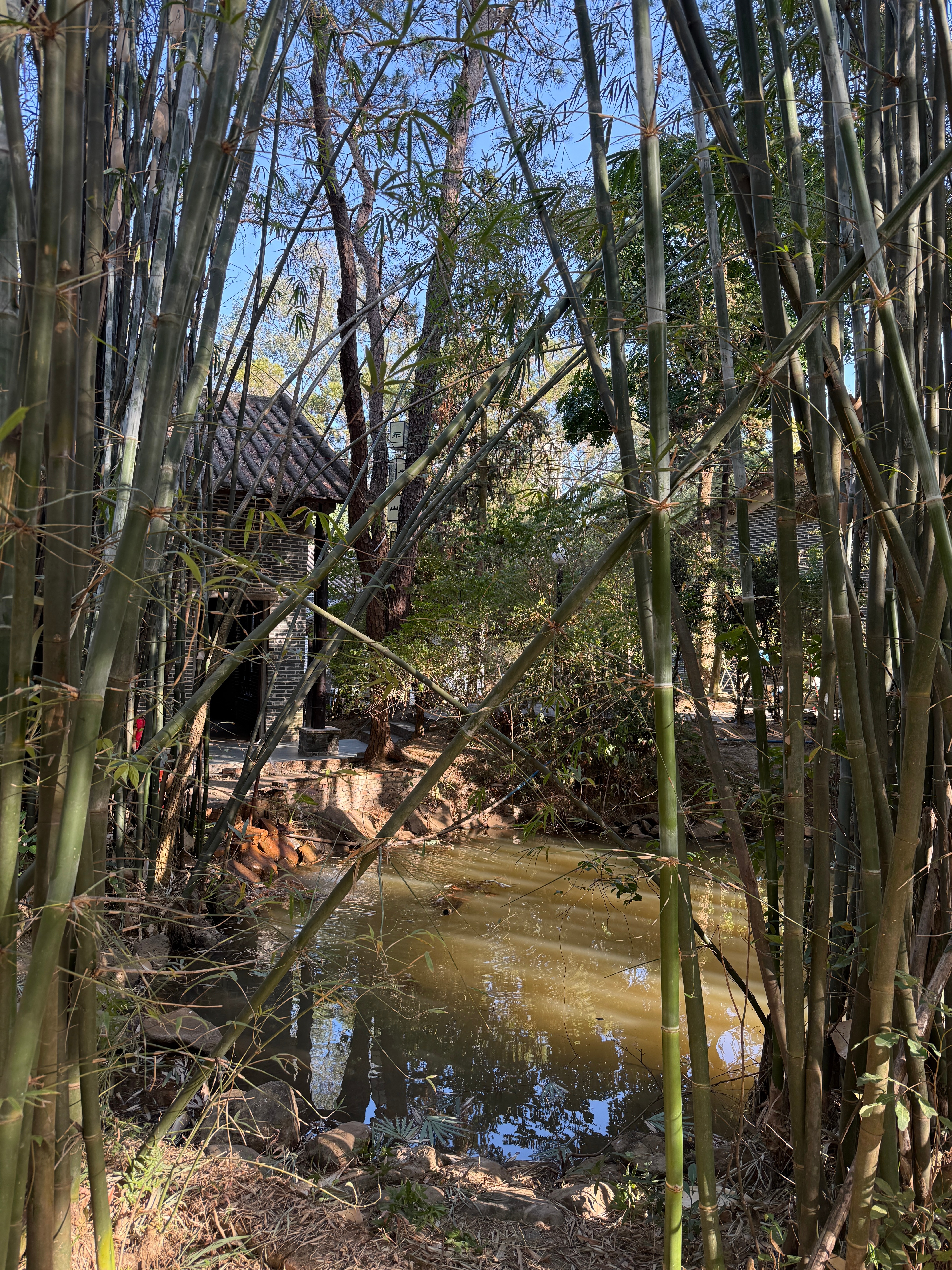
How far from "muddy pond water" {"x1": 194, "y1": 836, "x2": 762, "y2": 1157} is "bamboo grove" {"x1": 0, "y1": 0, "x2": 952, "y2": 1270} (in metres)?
0.29

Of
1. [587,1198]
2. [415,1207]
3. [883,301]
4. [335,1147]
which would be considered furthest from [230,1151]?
[883,301]

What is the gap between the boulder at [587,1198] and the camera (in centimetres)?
198

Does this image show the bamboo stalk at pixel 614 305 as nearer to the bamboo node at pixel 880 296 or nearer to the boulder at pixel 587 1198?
the bamboo node at pixel 880 296

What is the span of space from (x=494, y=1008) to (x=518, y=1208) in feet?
5.76

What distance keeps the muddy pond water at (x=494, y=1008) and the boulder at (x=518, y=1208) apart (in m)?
0.43

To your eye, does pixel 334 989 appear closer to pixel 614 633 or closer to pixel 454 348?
pixel 454 348

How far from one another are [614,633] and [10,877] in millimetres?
5230

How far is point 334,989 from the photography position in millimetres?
1417

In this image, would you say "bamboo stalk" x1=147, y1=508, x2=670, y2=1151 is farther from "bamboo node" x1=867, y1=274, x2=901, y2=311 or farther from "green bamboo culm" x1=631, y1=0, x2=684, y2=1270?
"bamboo node" x1=867, y1=274, x2=901, y2=311


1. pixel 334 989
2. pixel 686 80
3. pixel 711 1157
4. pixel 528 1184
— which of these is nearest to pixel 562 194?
pixel 686 80

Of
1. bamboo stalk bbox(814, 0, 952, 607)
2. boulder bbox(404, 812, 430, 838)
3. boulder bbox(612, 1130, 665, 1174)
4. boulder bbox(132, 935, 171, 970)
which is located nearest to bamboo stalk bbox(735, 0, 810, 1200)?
bamboo stalk bbox(814, 0, 952, 607)

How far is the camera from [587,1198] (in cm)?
201

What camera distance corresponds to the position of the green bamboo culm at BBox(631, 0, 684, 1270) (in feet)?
3.34

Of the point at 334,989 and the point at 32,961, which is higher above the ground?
the point at 32,961
